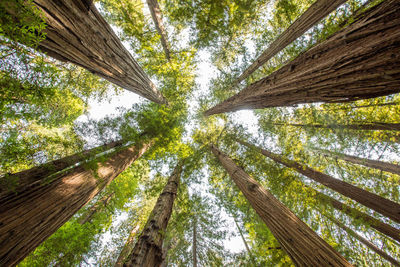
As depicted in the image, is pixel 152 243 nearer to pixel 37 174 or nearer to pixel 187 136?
pixel 37 174

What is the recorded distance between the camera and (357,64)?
1366 mm

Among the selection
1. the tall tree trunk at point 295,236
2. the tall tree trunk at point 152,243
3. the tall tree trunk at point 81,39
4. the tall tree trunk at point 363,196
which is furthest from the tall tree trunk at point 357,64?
the tall tree trunk at point 81,39

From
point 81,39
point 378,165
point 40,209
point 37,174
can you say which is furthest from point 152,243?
point 378,165

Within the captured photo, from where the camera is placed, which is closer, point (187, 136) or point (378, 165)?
point (378, 165)

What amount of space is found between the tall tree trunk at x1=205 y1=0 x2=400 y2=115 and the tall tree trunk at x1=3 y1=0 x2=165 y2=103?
3341 mm

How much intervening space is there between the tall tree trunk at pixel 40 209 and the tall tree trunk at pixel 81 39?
1.99 m

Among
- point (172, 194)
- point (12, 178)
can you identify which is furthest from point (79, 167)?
point (172, 194)

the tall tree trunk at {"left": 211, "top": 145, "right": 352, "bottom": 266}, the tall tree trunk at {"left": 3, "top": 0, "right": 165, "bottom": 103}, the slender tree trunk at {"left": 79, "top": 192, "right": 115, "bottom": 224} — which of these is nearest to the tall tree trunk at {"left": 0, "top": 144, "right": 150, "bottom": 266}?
the tall tree trunk at {"left": 3, "top": 0, "right": 165, "bottom": 103}

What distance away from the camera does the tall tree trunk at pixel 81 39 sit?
2.09 metres

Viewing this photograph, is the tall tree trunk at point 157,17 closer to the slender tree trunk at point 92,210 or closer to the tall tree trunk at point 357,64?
the tall tree trunk at point 357,64

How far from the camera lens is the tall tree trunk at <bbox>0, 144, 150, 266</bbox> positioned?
4.97 ft

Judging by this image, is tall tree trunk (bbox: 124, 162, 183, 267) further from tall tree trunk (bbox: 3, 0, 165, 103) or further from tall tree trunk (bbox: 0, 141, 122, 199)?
tall tree trunk (bbox: 3, 0, 165, 103)

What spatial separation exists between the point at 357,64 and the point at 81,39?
375cm

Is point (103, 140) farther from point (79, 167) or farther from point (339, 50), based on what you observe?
point (339, 50)
